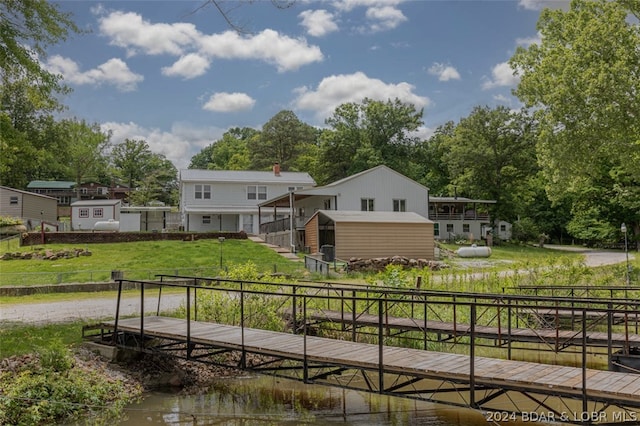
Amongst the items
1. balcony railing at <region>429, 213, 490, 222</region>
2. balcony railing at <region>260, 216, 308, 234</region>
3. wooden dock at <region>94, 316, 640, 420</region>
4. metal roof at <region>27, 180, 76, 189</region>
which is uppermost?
metal roof at <region>27, 180, 76, 189</region>

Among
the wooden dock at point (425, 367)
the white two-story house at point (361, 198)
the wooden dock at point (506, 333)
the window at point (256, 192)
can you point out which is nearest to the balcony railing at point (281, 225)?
the white two-story house at point (361, 198)

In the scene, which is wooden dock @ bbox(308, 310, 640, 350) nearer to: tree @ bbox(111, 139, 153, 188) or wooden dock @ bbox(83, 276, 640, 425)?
wooden dock @ bbox(83, 276, 640, 425)

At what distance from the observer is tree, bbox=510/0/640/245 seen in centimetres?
2153

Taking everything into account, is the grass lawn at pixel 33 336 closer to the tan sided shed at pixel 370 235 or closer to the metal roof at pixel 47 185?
the tan sided shed at pixel 370 235

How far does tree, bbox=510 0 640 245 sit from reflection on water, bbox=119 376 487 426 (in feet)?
59.3

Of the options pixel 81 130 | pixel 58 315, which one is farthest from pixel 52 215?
pixel 58 315

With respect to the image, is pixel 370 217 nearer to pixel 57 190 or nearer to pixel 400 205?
pixel 400 205

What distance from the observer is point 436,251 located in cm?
3341

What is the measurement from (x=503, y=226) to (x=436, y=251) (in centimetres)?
2475

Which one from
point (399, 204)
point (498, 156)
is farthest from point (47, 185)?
point (498, 156)

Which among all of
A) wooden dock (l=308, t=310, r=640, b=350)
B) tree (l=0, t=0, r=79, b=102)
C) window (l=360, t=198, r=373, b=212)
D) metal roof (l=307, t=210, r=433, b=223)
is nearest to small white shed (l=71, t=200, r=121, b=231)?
window (l=360, t=198, r=373, b=212)

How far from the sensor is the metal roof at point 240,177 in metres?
44.0

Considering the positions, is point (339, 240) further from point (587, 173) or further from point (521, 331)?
point (521, 331)

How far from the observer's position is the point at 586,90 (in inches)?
857
